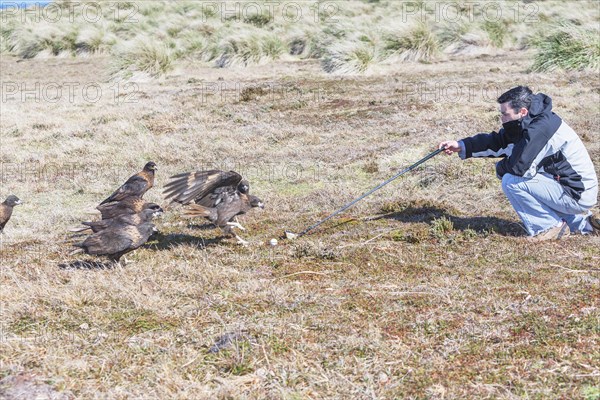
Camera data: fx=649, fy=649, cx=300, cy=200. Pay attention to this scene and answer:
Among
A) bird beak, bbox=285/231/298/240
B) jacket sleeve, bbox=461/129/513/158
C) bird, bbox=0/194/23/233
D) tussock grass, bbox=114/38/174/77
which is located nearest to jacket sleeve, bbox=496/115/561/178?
jacket sleeve, bbox=461/129/513/158

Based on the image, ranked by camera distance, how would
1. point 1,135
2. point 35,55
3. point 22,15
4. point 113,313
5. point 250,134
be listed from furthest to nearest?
point 22,15 < point 35,55 < point 1,135 < point 250,134 < point 113,313

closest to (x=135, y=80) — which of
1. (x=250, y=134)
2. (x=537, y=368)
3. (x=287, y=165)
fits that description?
(x=250, y=134)

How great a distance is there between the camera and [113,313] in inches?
195

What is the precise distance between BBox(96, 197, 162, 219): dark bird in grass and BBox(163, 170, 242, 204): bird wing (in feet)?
1.66

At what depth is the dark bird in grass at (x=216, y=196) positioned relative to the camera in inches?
278

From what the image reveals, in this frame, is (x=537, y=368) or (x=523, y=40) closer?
(x=537, y=368)

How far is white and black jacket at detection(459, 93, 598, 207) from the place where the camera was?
6350 mm

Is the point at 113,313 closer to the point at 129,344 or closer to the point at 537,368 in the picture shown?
the point at 129,344

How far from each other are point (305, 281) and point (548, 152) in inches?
111

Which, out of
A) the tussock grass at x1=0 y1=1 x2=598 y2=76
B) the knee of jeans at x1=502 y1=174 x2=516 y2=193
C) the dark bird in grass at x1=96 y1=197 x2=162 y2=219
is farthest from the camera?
the tussock grass at x1=0 y1=1 x2=598 y2=76

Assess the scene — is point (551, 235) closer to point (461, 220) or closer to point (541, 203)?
point (541, 203)

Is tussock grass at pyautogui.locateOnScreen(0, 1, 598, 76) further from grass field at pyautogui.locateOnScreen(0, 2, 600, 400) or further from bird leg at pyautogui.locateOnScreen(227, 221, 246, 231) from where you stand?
bird leg at pyautogui.locateOnScreen(227, 221, 246, 231)

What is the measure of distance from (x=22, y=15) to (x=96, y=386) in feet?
141

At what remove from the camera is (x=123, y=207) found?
297 inches
